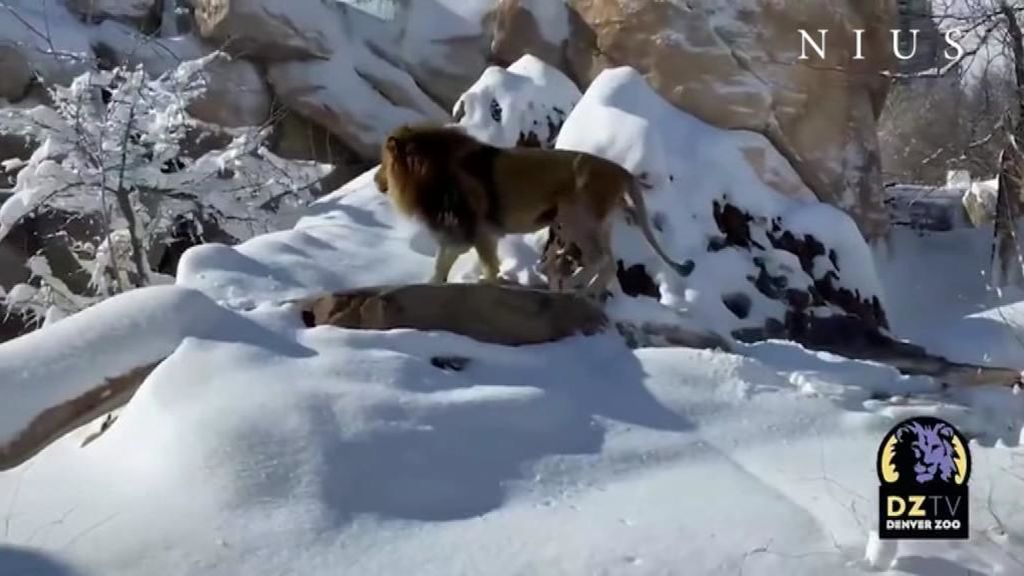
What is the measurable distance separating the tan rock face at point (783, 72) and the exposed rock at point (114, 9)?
647 centimetres

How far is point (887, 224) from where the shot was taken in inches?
469

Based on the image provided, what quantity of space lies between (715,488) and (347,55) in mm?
11479

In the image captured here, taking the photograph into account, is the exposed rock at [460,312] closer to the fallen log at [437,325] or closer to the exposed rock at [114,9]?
the fallen log at [437,325]

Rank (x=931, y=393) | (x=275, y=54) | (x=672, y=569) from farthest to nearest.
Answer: (x=275, y=54) < (x=931, y=393) < (x=672, y=569)

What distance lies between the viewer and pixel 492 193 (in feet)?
22.2

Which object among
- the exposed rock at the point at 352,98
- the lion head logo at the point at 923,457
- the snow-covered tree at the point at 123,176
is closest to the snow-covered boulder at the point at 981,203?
the exposed rock at the point at 352,98

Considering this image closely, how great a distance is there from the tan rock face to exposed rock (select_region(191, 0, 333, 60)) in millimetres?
4276

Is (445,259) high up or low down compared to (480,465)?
up

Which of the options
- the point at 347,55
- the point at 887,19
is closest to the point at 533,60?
the point at 887,19

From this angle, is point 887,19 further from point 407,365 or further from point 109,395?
point 109,395

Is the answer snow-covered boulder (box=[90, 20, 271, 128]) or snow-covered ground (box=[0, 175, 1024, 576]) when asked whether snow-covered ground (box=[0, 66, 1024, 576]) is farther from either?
snow-covered boulder (box=[90, 20, 271, 128])

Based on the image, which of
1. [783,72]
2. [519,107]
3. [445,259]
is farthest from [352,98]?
[445,259]

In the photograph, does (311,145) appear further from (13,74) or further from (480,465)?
(480,465)

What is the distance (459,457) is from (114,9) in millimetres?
12250
